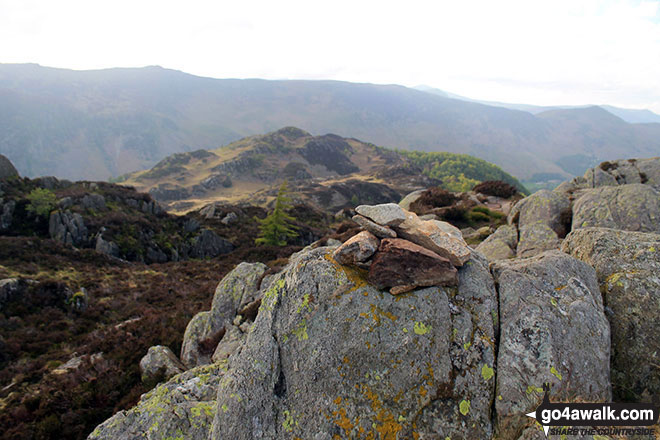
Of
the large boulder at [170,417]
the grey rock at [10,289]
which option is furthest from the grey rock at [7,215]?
the large boulder at [170,417]

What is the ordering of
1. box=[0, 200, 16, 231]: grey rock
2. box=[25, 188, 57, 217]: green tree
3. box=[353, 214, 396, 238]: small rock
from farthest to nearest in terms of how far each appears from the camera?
box=[25, 188, 57, 217]: green tree → box=[0, 200, 16, 231]: grey rock → box=[353, 214, 396, 238]: small rock

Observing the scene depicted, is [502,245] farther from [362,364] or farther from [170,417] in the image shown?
[170,417]

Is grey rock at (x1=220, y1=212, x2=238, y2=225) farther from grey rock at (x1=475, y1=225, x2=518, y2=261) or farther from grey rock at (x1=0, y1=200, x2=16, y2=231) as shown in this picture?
grey rock at (x1=475, y1=225, x2=518, y2=261)

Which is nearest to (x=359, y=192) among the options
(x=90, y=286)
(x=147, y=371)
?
(x=90, y=286)

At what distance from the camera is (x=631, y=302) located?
674 cm

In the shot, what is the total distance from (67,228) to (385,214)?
44764mm

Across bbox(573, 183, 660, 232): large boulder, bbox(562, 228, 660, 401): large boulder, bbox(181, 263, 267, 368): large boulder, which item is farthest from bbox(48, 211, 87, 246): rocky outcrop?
bbox(573, 183, 660, 232): large boulder

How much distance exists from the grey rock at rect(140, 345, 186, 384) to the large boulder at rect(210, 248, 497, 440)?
762 centimetres

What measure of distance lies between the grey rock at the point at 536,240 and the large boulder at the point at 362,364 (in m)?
9.37

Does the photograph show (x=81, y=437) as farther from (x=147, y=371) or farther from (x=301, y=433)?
(x=301, y=433)

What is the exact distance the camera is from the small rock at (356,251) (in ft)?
22.6

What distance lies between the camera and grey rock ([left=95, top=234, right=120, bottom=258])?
35.0 m

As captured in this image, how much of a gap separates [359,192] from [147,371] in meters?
130

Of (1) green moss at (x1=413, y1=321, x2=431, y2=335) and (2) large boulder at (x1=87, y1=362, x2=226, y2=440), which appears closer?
(1) green moss at (x1=413, y1=321, x2=431, y2=335)
